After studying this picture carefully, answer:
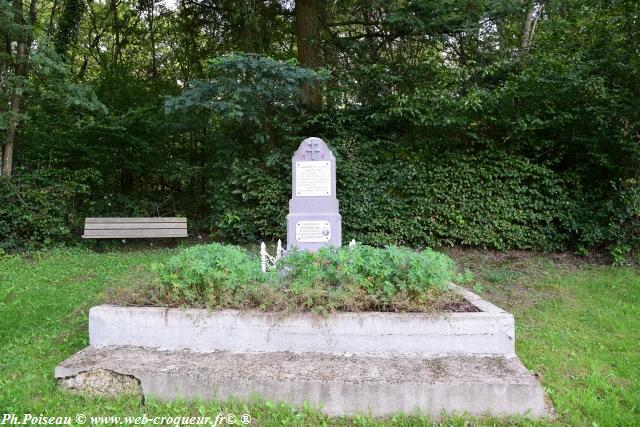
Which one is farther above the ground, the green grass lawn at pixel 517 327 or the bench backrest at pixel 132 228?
the bench backrest at pixel 132 228

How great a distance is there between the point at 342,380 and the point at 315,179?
3.31 m

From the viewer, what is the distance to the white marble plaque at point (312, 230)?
5.74m

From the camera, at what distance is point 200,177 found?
39.2 feet

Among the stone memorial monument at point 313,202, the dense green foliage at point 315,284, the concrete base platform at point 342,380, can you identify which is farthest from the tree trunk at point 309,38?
the concrete base platform at point 342,380

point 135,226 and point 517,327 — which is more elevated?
point 135,226

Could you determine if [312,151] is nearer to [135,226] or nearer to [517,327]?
[517,327]

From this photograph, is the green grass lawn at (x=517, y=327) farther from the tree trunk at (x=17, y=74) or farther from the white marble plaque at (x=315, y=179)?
the tree trunk at (x=17, y=74)

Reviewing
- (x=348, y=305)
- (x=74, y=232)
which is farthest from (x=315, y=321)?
(x=74, y=232)

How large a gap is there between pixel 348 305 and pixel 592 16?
8.60 m

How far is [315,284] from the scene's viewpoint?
3.68m

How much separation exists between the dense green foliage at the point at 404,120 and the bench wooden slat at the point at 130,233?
2.16ft

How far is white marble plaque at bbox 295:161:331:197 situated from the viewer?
19.1 feet

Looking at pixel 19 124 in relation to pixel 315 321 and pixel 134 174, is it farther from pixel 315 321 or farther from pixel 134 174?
pixel 315 321

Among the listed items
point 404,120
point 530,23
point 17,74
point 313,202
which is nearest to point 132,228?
point 17,74
